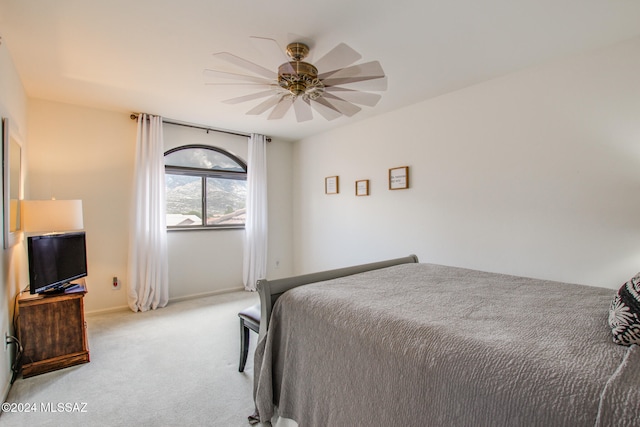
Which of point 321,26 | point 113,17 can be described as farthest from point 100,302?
point 321,26

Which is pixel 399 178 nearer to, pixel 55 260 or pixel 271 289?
pixel 271 289

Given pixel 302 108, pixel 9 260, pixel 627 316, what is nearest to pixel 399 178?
pixel 302 108

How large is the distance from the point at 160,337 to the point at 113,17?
8.60ft

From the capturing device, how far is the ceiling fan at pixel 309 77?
1.75 m

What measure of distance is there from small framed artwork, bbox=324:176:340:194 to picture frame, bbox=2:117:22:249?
326 cm

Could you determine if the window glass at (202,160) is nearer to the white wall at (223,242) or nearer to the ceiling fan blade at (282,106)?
the white wall at (223,242)

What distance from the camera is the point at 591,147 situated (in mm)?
2213

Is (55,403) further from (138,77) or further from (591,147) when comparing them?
(591,147)

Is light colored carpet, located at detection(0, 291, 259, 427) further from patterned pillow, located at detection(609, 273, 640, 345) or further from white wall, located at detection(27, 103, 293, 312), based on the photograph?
patterned pillow, located at detection(609, 273, 640, 345)

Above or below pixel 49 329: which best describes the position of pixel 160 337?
below

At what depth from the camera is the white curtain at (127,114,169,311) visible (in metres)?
3.62

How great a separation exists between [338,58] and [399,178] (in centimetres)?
197

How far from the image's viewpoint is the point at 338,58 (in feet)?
5.77

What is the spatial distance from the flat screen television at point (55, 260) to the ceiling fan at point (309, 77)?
182 cm
